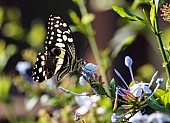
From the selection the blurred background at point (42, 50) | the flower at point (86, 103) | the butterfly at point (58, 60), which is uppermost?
the butterfly at point (58, 60)

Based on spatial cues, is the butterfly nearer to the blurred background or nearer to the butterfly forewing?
the butterfly forewing

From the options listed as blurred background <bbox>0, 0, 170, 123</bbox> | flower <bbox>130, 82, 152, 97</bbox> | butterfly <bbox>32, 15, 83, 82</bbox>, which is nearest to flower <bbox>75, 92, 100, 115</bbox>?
blurred background <bbox>0, 0, 170, 123</bbox>

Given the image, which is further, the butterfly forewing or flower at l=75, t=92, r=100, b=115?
flower at l=75, t=92, r=100, b=115

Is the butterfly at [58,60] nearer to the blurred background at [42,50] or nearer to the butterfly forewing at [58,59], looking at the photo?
the butterfly forewing at [58,59]

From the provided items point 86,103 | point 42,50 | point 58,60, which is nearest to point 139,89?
point 58,60

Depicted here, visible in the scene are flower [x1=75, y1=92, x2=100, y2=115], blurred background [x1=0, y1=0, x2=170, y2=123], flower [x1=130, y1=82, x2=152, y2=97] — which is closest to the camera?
flower [x1=130, y1=82, x2=152, y2=97]

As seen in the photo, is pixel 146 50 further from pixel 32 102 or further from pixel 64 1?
pixel 32 102

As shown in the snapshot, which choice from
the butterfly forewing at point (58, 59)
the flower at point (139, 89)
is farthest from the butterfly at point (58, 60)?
the flower at point (139, 89)
